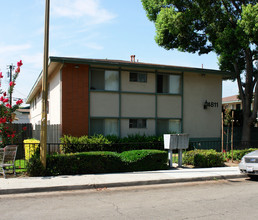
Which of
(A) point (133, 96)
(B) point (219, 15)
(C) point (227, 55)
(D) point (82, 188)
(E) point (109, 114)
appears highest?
(B) point (219, 15)

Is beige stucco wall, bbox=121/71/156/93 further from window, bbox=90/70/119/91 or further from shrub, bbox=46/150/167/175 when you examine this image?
shrub, bbox=46/150/167/175

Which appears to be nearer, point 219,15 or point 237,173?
point 237,173

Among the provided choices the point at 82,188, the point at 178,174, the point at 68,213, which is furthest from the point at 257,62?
the point at 68,213

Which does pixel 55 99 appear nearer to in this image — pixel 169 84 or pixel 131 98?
pixel 131 98

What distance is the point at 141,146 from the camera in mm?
15453

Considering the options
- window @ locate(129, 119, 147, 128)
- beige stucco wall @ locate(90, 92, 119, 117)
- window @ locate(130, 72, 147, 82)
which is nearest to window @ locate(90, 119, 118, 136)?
beige stucco wall @ locate(90, 92, 119, 117)

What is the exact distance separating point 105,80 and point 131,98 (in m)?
1.78

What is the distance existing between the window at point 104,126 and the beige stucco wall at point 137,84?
6.43ft

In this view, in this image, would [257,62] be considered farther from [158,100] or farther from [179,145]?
[179,145]

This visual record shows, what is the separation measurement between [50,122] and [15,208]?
38.4 feet

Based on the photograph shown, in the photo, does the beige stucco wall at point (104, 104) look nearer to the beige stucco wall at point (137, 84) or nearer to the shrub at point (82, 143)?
the beige stucco wall at point (137, 84)

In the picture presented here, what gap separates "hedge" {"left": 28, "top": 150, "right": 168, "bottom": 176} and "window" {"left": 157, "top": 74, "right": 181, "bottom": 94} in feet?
21.8

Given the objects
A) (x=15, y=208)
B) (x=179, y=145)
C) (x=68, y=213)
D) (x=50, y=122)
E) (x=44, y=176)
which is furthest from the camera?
(x=50, y=122)

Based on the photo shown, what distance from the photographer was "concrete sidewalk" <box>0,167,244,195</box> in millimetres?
8312
